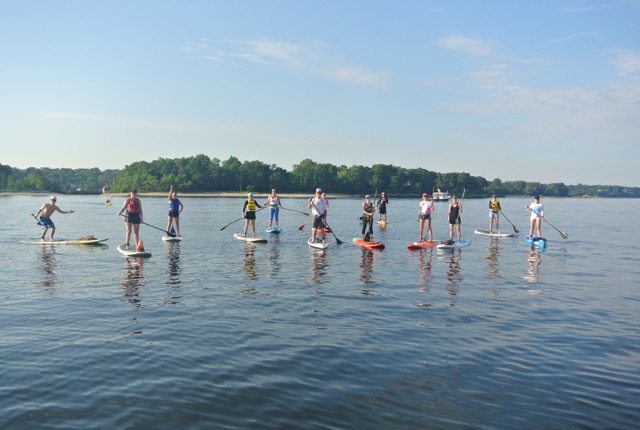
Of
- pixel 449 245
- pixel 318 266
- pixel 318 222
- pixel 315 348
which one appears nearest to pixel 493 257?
pixel 449 245

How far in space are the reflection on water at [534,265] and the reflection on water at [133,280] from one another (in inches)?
455

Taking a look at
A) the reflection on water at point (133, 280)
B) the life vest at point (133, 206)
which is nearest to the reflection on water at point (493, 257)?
the reflection on water at point (133, 280)

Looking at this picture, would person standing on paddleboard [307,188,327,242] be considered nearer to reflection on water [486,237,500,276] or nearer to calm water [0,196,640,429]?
calm water [0,196,640,429]

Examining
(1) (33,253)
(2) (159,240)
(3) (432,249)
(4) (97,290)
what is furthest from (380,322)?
(2) (159,240)

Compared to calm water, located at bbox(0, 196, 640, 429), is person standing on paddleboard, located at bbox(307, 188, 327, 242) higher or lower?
higher

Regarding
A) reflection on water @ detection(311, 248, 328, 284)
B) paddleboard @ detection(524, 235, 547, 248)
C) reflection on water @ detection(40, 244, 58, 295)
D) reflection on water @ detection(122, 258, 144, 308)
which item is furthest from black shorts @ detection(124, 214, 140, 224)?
paddleboard @ detection(524, 235, 547, 248)

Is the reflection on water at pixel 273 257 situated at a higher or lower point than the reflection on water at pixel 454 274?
lower

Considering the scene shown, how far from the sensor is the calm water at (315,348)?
20.8 feet

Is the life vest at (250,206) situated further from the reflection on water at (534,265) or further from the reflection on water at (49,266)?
the reflection on water at (534,265)

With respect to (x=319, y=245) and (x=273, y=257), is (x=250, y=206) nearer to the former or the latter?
(x=319, y=245)

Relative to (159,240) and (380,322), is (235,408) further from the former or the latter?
(159,240)

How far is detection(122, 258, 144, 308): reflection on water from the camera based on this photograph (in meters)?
12.4

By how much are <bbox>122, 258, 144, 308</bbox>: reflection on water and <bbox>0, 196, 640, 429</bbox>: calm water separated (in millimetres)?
96

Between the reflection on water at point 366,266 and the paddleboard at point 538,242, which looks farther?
the paddleboard at point 538,242
